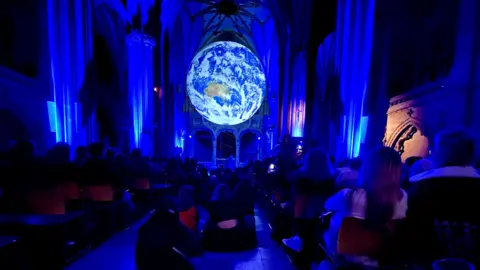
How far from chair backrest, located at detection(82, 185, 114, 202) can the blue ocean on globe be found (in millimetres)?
25205

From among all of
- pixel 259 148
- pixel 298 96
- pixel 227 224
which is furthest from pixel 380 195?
pixel 259 148

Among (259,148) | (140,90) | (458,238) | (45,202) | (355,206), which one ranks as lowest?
(259,148)

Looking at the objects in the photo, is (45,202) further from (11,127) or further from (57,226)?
(11,127)

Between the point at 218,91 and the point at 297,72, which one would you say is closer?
the point at 297,72

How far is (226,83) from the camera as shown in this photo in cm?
2948

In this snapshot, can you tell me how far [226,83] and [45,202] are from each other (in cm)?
2733

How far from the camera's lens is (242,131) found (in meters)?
30.3

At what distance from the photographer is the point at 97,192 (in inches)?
168

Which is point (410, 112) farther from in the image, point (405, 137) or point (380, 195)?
point (380, 195)

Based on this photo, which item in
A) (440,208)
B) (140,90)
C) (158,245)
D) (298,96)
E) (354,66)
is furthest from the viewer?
(298,96)

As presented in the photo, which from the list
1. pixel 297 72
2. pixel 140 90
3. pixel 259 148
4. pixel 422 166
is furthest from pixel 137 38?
pixel 259 148

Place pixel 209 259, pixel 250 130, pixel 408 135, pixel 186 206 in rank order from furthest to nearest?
pixel 250 130 → pixel 408 135 → pixel 186 206 → pixel 209 259

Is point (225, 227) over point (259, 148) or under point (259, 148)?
over

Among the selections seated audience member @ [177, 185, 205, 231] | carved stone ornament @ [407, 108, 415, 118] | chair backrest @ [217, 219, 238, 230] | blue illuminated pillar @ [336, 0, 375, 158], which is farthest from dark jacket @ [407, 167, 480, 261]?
carved stone ornament @ [407, 108, 415, 118]
